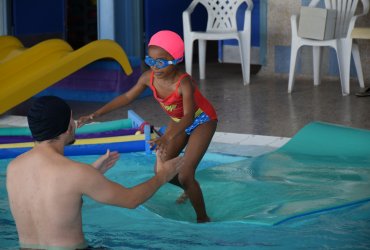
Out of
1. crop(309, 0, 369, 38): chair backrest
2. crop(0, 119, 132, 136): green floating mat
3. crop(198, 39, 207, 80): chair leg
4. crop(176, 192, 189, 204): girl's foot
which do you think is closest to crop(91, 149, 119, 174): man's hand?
crop(176, 192, 189, 204): girl's foot

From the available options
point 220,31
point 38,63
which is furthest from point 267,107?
point 38,63

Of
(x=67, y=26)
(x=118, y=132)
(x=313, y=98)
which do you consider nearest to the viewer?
(x=118, y=132)

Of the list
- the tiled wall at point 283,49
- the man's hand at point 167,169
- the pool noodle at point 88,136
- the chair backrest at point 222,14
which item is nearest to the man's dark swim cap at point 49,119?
the man's hand at point 167,169

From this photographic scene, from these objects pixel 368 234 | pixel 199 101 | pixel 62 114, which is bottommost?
pixel 368 234

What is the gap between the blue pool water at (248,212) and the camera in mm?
5023

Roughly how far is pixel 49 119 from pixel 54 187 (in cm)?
28

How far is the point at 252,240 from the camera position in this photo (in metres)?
4.99

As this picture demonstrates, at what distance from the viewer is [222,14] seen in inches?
451

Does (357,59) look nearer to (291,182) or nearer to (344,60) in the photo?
(344,60)

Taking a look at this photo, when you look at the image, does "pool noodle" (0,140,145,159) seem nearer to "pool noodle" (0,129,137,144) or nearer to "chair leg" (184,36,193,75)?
"pool noodle" (0,129,137,144)

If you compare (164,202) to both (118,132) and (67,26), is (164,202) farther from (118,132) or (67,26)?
(67,26)

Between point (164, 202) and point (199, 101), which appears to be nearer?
point (199, 101)

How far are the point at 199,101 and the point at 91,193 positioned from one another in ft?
6.47

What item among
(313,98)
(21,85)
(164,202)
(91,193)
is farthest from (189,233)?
(313,98)
